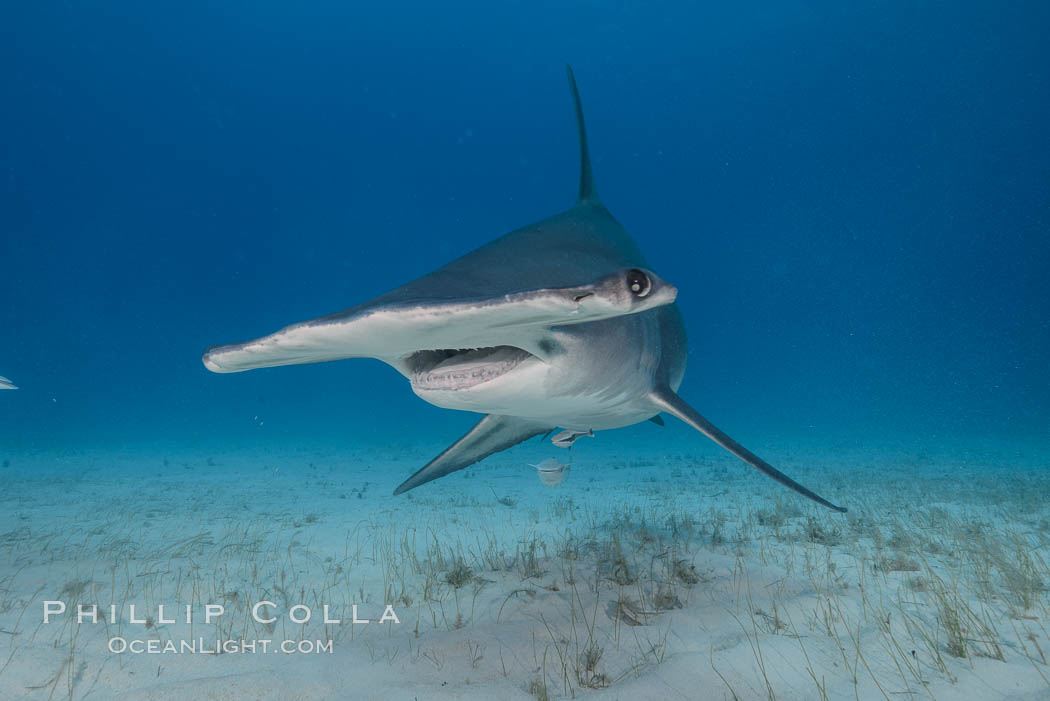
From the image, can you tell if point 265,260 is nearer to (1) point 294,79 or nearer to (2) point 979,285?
(1) point 294,79

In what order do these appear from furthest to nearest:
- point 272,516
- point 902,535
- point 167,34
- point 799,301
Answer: point 799,301 < point 167,34 < point 272,516 < point 902,535

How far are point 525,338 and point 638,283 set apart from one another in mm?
783

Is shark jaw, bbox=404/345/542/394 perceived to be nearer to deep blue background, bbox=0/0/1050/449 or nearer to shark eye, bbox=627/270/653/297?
shark eye, bbox=627/270/653/297

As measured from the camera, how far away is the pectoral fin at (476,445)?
402 cm

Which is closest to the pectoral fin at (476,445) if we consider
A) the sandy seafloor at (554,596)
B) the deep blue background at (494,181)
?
the sandy seafloor at (554,596)

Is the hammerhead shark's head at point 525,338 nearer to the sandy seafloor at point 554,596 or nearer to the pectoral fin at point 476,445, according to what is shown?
the pectoral fin at point 476,445

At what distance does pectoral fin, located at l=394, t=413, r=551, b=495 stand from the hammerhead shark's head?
0.5 inches

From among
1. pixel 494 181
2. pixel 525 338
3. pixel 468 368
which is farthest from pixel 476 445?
pixel 494 181

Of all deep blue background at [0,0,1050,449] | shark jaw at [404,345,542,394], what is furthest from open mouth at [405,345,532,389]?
deep blue background at [0,0,1050,449]

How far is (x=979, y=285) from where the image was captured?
254 feet

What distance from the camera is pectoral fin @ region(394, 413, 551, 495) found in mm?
4017

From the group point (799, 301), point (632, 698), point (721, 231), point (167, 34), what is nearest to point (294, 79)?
point (167, 34)

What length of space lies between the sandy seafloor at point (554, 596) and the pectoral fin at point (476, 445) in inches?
29.9

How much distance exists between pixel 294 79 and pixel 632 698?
9473cm
